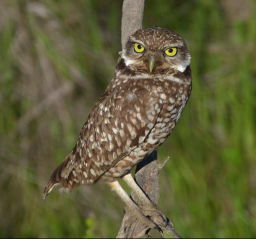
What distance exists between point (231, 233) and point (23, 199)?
175cm

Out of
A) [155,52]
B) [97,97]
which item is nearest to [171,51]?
[155,52]

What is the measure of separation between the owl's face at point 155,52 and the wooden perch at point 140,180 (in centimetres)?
22

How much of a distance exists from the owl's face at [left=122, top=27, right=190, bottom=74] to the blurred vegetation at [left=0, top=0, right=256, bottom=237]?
2.19m

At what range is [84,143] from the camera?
3.86 meters

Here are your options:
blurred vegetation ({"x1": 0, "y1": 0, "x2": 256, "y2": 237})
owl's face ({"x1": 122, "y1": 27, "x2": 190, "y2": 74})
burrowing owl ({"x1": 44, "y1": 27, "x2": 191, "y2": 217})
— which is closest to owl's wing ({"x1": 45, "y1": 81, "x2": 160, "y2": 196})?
burrowing owl ({"x1": 44, "y1": 27, "x2": 191, "y2": 217})

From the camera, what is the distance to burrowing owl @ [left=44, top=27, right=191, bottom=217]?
356cm

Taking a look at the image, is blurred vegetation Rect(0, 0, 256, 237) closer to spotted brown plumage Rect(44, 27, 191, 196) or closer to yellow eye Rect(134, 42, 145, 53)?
spotted brown plumage Rect(44, 27, 191, 196)

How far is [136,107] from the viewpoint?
3725 mm

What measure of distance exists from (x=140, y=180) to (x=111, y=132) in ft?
1.11

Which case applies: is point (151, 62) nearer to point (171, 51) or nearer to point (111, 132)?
point (171, 51)

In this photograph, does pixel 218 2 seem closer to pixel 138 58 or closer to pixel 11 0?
pixel 11 0

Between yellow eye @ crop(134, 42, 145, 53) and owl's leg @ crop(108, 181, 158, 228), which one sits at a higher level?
yellow eye @ crop(134, 42, 145, 53)

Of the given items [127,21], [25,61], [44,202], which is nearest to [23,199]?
[44,202]

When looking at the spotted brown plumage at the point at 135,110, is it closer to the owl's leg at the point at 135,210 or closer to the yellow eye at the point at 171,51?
the yellow eye at the point at 171,51
